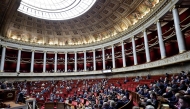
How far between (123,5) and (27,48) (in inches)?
772

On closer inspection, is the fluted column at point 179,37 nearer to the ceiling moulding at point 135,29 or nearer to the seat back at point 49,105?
the ceiling moulding at point 135,29

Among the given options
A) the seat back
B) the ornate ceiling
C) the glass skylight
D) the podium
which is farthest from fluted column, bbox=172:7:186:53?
the glass skylight

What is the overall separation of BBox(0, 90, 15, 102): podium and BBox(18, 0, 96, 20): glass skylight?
16.9 meters

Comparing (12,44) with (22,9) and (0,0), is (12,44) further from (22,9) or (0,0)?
(0,0)

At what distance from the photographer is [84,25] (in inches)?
951

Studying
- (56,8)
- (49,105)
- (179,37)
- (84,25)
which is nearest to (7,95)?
(49,105)

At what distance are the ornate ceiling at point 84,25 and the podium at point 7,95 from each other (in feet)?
43.7

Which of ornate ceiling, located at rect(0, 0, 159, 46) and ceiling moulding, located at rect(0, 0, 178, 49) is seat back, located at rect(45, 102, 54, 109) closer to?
ornate ceiling, located at rect(0, 0, 159, 46)

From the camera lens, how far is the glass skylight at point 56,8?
20734 mm

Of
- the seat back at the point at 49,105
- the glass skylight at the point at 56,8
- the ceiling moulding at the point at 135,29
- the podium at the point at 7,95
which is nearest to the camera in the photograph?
the podium at the point at 7,95

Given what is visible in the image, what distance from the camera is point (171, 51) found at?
1499 cm

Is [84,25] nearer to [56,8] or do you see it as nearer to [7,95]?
[56,8]

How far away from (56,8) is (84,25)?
6.16m

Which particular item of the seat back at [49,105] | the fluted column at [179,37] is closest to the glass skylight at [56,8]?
the fluted column at [179,37]
